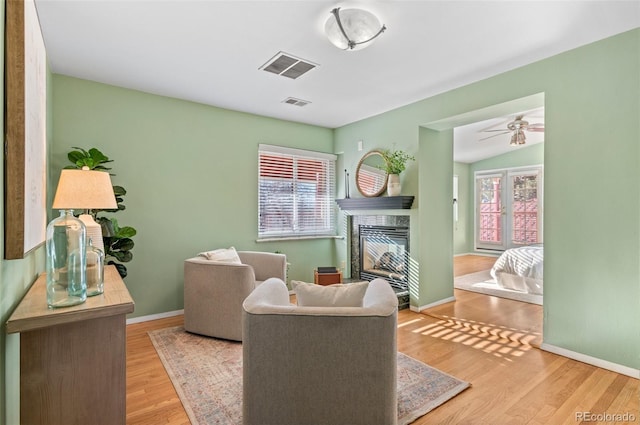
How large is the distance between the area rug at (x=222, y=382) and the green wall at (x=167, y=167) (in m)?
0.98

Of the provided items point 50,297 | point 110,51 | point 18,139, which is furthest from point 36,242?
point 110,51

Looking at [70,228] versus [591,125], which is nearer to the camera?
[70,228]

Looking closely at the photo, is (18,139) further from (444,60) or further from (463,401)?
(444,60)

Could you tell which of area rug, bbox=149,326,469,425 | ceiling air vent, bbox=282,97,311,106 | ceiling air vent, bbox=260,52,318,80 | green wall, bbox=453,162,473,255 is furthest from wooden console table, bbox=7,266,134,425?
green wall, bbox=453,162,473,255

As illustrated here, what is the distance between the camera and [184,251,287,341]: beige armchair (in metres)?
2.88

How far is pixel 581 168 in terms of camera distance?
2576 mm

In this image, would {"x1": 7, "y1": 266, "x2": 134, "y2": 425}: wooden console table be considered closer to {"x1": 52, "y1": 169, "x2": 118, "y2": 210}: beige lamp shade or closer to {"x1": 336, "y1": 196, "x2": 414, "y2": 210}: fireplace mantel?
{"x1": 52, "y1": 169, "x2": 118, "y2": 210}: beige lamp shade

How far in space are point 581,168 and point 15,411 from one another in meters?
3.76

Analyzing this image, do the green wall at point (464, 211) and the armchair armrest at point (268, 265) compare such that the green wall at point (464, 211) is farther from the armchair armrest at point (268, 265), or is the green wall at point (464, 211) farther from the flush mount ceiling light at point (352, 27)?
the flush mount ceiling light at point (352, 27)

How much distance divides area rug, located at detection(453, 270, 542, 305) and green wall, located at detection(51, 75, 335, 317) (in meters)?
3.25

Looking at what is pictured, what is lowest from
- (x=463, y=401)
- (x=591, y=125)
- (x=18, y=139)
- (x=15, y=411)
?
(x=463, y=401)

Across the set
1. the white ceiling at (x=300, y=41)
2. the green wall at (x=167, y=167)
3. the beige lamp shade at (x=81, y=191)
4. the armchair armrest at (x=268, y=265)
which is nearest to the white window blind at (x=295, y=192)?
the green wall at (x=167, y=167)

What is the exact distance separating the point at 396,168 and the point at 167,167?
2737 mm

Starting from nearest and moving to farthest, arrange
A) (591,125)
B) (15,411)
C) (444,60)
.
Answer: (15,411), (591,125), (444,60)
